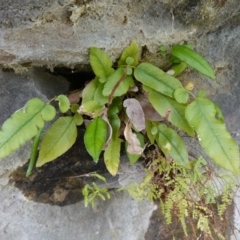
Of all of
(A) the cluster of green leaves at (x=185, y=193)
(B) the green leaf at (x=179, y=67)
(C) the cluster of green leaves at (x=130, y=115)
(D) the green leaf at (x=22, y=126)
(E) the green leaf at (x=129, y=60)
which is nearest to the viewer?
(D) the green leaf at (x=22, y=126)

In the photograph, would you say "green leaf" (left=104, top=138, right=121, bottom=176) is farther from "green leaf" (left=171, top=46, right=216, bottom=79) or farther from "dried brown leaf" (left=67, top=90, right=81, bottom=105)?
"green leaf" (left=171, top=46, right=216, bottom=79)

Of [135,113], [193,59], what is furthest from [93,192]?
[193,59]


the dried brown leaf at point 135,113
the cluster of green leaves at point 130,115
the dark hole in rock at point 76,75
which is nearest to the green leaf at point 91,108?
the cluster of green leaves at point 130,115

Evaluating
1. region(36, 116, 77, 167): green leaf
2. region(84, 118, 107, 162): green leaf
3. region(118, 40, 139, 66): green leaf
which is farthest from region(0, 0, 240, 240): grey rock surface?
→ region(84, 118, 107, 162): green leaf

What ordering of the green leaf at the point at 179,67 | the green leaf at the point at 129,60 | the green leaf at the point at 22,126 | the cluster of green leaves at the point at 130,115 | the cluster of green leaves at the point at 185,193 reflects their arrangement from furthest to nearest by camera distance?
the cluster of green leaves at the point at 185,193 < the green leaf at the point at 179,67 < the green leaf at the point at 129,60 < the cluster of green leaves at the point at 130,115 < the green leaf at the point at 22,126

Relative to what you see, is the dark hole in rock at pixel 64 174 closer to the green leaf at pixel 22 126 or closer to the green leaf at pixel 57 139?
the green leaf at pixel 57 139

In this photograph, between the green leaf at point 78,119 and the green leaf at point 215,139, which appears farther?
the green leaf at point 78,119

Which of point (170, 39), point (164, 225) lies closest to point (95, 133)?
point (170, 39)

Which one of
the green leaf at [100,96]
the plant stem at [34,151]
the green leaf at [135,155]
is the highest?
the green leaf at [100,96]
